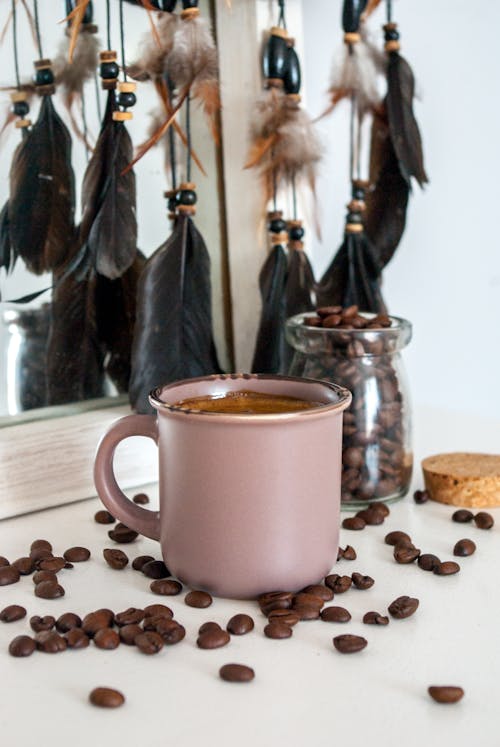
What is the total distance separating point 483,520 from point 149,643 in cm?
31

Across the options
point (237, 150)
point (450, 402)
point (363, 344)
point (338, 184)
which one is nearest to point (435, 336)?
point (450, 402)

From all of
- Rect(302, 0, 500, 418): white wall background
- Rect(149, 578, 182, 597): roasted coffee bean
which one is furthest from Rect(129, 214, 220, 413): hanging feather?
Rect(302, 0, 500, 418): white wall background

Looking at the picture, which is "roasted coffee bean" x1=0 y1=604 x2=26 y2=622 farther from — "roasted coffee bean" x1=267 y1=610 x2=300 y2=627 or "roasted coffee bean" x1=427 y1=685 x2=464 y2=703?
"roasted coffee bean" x1=427 y1=685 x2=464 y2=703

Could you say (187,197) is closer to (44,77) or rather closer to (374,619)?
(44,77)

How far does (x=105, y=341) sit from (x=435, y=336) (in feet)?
2.79

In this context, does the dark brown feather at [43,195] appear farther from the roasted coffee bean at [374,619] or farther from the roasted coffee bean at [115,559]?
the roasted coffee bean at [374,619]

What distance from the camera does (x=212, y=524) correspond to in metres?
0.60

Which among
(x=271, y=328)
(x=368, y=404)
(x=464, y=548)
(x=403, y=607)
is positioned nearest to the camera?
(x=403, y=607)

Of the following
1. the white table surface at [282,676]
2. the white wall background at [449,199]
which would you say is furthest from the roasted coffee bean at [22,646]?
the white wall background at [449,199]

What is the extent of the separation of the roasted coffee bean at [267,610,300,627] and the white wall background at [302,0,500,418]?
97cm

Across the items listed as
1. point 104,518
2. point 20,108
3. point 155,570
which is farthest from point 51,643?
point 20,108

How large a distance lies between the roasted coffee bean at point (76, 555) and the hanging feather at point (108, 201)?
25cm

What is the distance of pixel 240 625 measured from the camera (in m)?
0.56

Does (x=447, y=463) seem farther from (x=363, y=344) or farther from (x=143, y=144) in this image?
(x=143, y=144)
